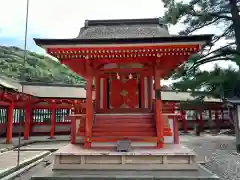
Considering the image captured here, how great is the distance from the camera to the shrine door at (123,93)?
965 cm

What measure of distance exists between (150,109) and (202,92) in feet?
20.1

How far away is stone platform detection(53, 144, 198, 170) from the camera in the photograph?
643 centimetres

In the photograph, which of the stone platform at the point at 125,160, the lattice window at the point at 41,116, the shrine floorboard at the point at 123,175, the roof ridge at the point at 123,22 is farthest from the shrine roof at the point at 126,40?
the lattice window at the point at 41,116

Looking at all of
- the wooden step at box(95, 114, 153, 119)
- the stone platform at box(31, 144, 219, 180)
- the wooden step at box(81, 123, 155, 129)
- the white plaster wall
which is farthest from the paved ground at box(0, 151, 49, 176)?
the white plaster wall

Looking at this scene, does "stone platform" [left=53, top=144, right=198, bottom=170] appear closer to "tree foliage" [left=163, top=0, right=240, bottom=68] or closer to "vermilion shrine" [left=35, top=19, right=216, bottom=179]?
"vermilion shrine" [left=35, top=19, right=216, bottom=179]

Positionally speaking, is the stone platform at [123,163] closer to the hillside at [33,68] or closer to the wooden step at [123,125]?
the wooden step at [123,125]

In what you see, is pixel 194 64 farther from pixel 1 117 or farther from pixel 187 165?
pixel 1 117

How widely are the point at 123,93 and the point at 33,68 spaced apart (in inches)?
1375

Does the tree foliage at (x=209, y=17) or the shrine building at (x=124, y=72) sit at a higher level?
the tree foliage at (x=209, y=17)

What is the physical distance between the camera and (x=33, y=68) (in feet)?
131

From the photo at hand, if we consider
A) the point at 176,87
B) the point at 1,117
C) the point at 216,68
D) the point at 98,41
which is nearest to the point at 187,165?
the point at 98,41

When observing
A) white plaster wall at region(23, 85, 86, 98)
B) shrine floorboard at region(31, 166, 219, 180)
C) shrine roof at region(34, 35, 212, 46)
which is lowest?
shrine floorboard at region(31, 166, 219, 180)

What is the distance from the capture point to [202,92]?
46.3ft

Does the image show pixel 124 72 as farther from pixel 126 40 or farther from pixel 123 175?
pixel 123 175
